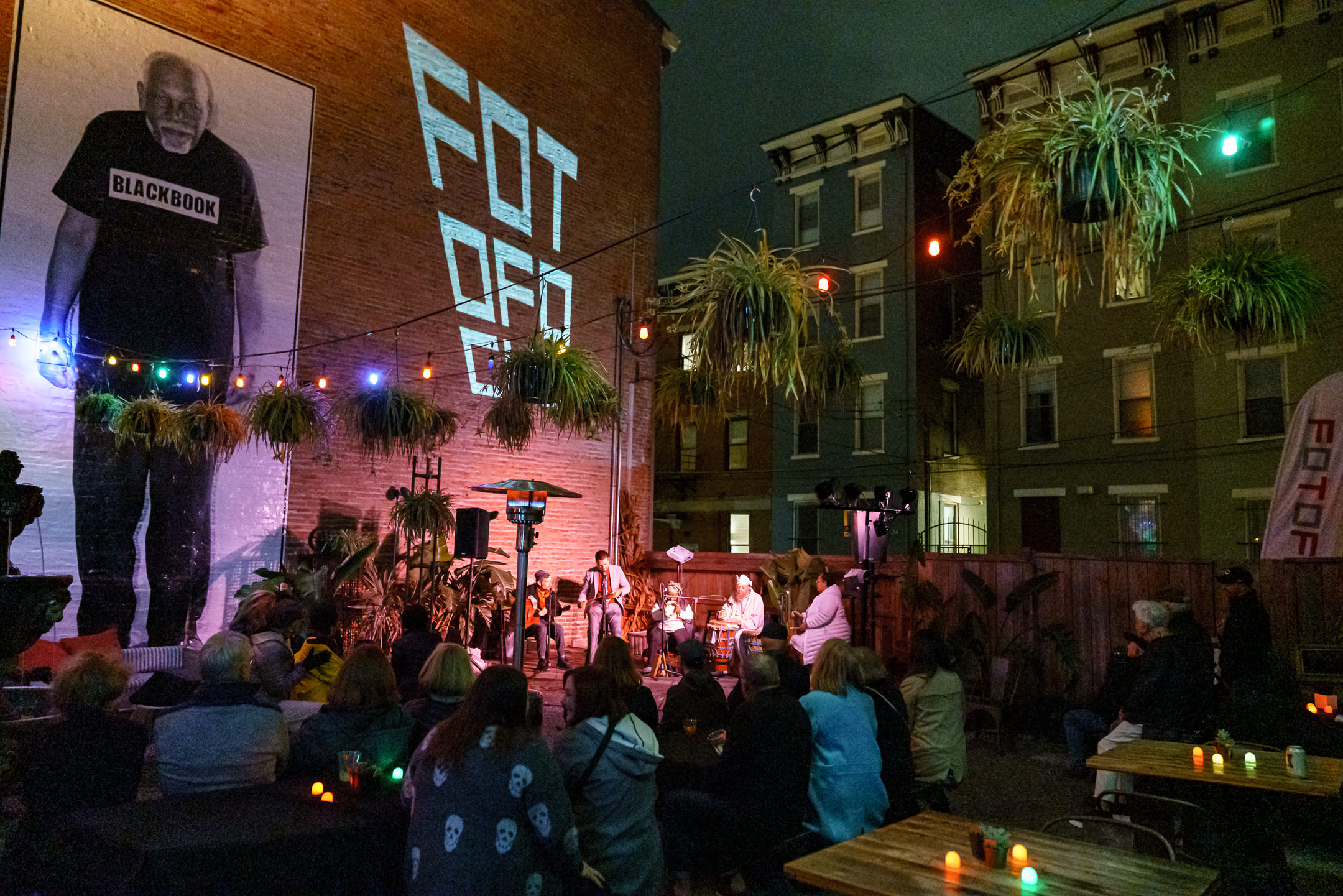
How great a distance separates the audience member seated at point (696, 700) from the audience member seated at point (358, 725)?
2.06m

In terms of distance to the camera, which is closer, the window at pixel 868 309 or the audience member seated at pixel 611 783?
the audience member seated at pixel 611 783

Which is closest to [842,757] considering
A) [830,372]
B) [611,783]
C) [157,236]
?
[611,783]

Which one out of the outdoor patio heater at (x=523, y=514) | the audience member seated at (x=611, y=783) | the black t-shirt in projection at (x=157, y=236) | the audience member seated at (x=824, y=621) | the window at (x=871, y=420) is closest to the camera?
the audience member seated at (x=611, y=783)

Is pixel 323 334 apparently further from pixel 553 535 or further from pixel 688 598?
pixel 688 598

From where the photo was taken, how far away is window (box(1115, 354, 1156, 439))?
670 inches

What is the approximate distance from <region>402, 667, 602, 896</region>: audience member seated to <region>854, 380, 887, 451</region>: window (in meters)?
18.4

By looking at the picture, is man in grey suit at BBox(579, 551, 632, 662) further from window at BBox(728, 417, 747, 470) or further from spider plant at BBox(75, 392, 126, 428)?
window at BBox(728, 417, 747, 470)

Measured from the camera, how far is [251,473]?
11.1m

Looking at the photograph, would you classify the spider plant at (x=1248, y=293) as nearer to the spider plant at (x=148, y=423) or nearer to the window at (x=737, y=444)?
the spider plant at (x=148, y=423)

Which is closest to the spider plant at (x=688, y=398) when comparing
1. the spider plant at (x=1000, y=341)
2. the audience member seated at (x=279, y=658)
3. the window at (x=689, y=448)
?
the spider plant at (x=1000, y=341)

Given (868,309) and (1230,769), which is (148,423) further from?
(868,309)

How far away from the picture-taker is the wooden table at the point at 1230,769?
4.43m

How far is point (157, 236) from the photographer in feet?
34.7

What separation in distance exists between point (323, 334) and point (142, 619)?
4.11 meters
